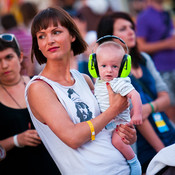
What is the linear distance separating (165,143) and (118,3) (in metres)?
7.24

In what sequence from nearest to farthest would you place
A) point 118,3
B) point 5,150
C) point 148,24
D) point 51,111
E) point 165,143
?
point 51,111, point 5,150, point 165,143, point 148,24, point 118,3

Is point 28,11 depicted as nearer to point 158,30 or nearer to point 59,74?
point 158,30

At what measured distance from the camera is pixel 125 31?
3.53 meters

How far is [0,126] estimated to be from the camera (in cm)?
296

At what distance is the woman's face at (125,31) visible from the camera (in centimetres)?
348

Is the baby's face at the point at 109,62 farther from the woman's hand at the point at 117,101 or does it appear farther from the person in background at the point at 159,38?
the person in background at the point at 159,38

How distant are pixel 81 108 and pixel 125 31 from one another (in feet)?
4.82

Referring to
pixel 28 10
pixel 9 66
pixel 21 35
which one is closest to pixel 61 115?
pixel 9 66

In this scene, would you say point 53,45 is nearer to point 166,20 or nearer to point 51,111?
point 51,111

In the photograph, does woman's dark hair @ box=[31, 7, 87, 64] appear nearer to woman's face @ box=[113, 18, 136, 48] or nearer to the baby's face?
the baby's face

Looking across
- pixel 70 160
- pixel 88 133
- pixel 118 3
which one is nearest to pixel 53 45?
pixel 88 133

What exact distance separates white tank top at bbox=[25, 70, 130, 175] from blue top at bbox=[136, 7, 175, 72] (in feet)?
11.2

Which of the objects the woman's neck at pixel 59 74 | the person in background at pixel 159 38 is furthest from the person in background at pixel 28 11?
the woman's neck at pixel 59 74

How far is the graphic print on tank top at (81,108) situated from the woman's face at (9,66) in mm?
916
